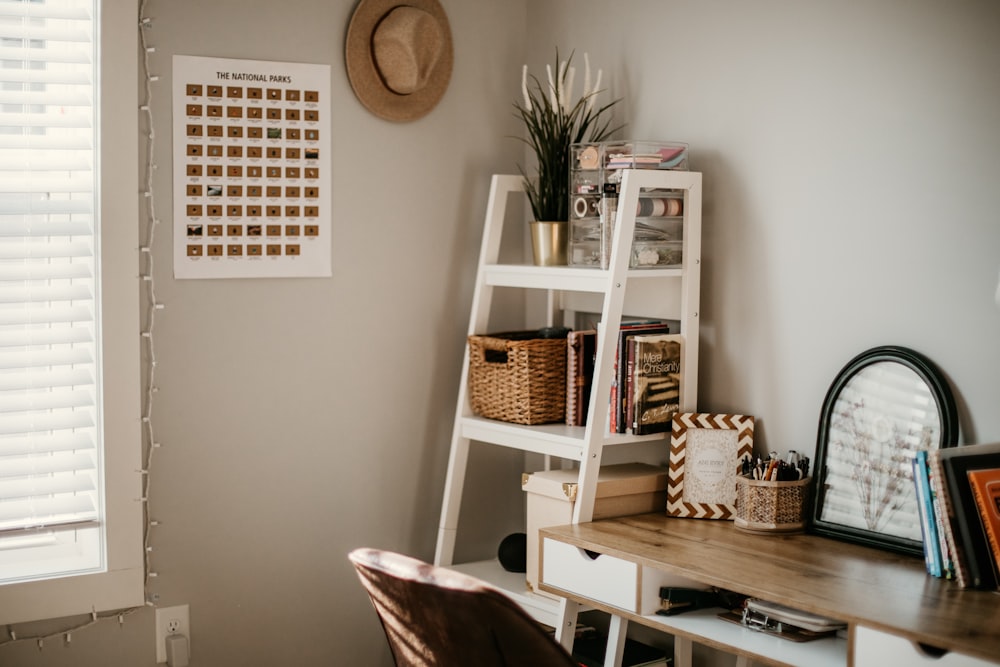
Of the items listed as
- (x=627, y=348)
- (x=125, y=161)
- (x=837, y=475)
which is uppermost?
(x=125, y=161)

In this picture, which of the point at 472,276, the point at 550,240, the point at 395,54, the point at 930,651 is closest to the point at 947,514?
the point at 930,651

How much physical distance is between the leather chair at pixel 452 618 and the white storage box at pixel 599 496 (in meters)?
0.67

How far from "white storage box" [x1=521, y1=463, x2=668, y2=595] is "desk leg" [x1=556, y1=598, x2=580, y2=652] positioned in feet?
0.58

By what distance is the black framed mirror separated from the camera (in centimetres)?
199

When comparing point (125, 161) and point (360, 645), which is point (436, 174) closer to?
point (125, 161)

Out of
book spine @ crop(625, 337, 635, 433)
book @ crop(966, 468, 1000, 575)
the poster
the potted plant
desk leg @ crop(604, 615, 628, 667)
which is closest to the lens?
book @ crop(966, 468, 1000, 575)

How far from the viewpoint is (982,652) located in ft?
4.92

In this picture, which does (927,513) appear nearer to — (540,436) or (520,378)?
(540,436)

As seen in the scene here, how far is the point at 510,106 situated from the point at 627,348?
0.95 metres

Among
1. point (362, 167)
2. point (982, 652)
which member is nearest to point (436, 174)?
point (362, 167)

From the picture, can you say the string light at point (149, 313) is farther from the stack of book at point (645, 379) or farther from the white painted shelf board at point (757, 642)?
the white painted shelf board at point (757, 642)

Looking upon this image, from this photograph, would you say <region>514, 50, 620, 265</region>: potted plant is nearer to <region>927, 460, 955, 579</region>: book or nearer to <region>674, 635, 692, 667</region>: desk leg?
<region>674, 635, 692, 667</region>: desk leg

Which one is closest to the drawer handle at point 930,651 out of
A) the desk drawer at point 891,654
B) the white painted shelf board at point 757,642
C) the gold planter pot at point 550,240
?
the desk drawer at point 891,654

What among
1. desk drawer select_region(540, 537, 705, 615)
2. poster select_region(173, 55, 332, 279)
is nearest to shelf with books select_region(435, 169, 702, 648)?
desk drawer select_region(540, 537, 705, 615)
